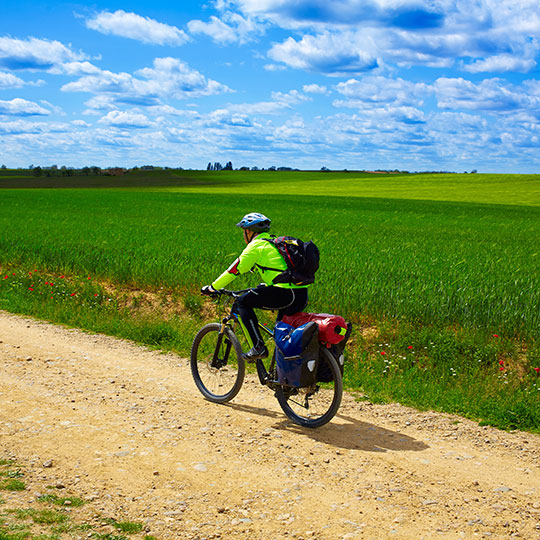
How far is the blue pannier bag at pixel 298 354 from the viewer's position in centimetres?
623

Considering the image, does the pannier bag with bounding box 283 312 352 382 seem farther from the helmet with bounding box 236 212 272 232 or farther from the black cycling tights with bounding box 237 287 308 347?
the helmet with bounding box 236 212 272 232

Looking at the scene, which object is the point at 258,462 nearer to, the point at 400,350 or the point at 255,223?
the point at 255,223

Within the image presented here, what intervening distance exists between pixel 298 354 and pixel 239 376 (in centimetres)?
128

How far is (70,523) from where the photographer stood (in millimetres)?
4418

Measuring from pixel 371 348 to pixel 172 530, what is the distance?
19.3ft

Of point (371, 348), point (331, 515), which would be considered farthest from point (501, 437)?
point (371, 348)

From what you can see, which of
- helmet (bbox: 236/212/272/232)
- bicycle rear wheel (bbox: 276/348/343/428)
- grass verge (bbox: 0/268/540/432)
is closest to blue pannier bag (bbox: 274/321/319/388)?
bicycle rear wheel (bbox: 276/348/343/428)

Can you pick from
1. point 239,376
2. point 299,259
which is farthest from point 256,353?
point 299,259

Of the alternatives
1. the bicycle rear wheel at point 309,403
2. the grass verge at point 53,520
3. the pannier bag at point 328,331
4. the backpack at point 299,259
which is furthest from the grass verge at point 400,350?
the grass verge at point 53,520

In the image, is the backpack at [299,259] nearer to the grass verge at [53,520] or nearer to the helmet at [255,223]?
the helmet at [255,223]

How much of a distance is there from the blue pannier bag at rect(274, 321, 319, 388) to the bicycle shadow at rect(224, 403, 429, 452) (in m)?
0.55

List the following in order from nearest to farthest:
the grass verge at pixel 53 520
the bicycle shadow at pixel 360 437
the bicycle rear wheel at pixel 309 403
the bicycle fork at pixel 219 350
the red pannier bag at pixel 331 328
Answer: the grass verge at pixel 53 520
the bicycle shadow at pixel 360 437
the red pannier bag at pixel 331 328
the bicycle rear wheel at pixel 309 403
the bicycle fork at pixel 219 350

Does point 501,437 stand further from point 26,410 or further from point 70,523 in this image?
point 26,410

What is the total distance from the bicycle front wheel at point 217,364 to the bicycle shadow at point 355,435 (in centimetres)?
55
